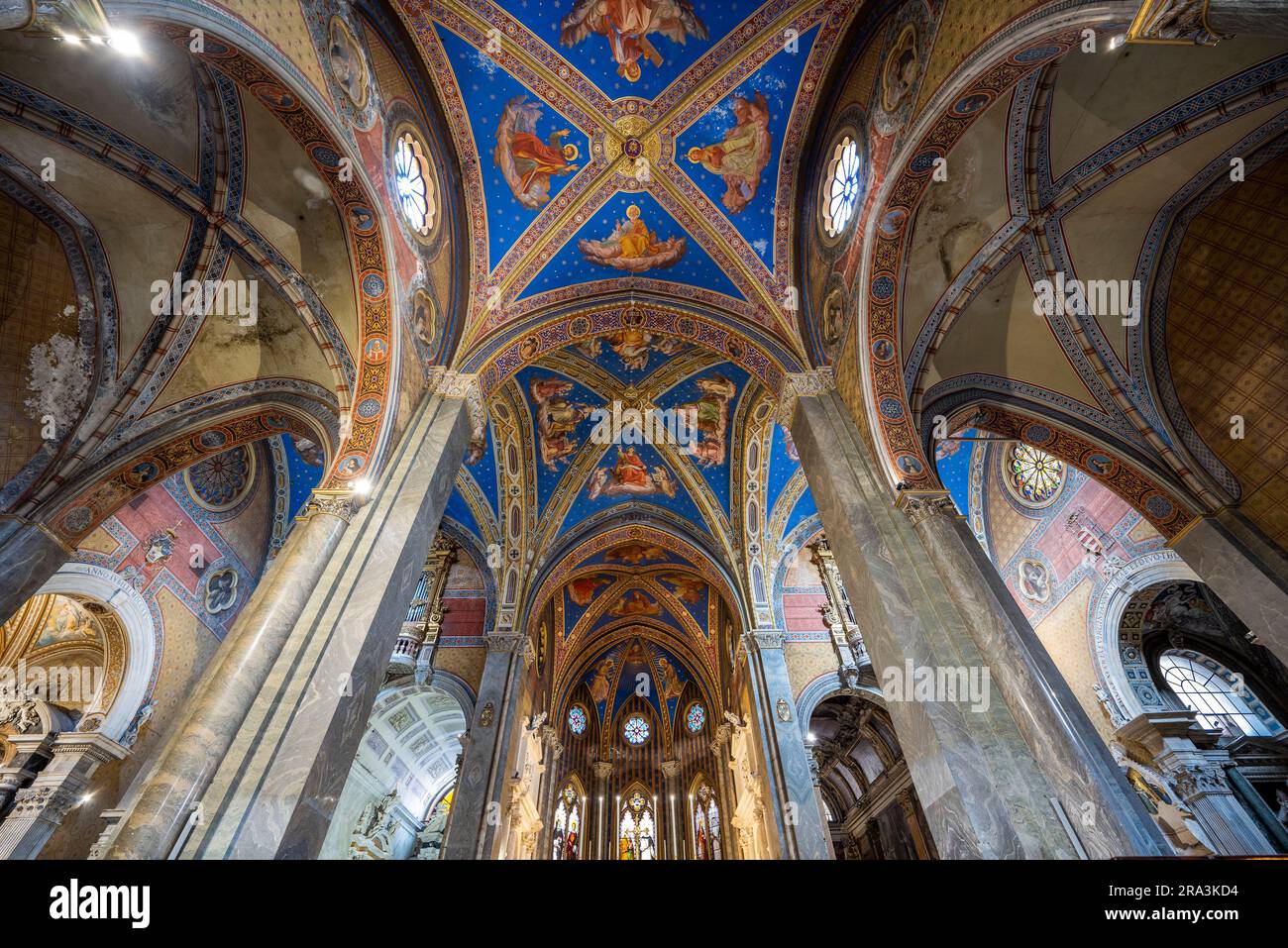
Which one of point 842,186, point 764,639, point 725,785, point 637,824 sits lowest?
point 725,785

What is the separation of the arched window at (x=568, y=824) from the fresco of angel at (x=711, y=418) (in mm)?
14575

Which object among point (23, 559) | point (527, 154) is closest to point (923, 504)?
point (527, 154)

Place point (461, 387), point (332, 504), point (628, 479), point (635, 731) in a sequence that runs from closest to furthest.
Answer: point (332, 504) → point (461, 387) → point (628, 479) → point (635, 731)

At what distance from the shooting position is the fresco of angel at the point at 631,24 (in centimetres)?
848

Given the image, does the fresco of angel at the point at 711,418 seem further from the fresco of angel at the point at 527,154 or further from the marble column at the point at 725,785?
the marble column at the point at 725,785

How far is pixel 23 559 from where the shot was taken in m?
7.45

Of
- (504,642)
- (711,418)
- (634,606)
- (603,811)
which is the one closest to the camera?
(504,642)

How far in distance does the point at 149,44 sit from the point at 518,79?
4716mm

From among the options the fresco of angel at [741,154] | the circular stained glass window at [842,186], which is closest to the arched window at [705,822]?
the circular stained glass window at [842,186]

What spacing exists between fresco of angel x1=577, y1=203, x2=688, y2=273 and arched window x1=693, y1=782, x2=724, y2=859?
19746 mm

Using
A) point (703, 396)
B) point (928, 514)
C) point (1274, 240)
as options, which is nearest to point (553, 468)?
point (703, 396)

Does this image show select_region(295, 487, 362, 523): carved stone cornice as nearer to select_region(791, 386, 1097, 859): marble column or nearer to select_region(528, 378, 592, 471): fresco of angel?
select_region(791, 386, 1097, 859): marble column

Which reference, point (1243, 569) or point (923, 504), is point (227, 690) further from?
point (1243, 569)

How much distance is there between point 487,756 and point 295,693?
756cm
